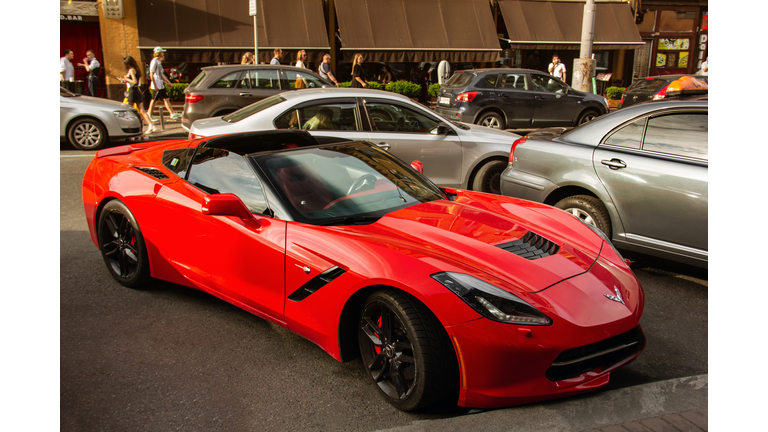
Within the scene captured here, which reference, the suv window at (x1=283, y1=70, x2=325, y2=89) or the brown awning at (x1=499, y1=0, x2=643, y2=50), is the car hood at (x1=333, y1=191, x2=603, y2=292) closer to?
the suv window at (x1=283, y1=70, x2=325, y2=89)

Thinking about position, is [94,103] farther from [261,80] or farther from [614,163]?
[614,163]

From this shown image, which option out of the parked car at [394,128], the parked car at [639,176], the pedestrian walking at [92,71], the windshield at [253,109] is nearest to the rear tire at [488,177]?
the parked car at [394,128]

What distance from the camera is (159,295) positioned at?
4328mm

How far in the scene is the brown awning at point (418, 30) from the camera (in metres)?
19.8

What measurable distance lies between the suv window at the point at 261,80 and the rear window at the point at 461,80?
170 inches

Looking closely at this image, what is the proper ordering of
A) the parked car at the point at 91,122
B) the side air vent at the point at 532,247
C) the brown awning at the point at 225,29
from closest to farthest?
the side air vent at the point at 532,247
the parked car at the point at 91,122
the brown awning at the point at 225,29

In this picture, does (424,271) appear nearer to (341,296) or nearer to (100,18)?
(341,296)

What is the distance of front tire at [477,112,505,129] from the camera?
13742mm

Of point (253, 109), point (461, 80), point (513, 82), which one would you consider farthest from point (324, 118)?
point (513, 82)

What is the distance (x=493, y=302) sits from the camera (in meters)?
2.59

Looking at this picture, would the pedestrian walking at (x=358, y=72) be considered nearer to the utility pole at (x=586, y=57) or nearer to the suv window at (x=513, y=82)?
the suv window at (x=513, y=82)

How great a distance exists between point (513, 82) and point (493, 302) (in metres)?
12.3

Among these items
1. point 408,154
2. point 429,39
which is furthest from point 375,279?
point 429,39

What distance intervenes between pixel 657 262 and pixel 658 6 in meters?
23.5
